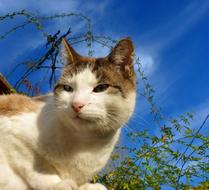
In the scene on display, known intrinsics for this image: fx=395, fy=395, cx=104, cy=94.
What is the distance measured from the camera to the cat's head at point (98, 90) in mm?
2570

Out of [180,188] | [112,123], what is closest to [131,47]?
[112,123]

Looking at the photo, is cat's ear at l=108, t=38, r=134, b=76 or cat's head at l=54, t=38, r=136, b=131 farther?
cat's ear at l=108, t=38, r=134, b=76

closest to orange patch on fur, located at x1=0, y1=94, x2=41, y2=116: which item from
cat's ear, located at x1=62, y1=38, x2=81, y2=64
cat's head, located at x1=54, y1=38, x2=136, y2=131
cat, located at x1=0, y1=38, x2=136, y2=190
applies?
cat, located at x1=0, y1=38, x2=136, y2=190

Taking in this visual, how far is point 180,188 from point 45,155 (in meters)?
1.19

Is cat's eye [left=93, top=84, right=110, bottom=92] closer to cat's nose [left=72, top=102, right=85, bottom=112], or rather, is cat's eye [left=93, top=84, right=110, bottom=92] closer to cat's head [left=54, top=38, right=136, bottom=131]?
cat's head [left=54, top=38, right=136, bottom=131]

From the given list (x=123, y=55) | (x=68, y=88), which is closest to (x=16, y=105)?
(x=68, y=88)

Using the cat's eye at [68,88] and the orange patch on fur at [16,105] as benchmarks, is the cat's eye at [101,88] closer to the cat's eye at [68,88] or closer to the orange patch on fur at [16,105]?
the cat's eye at [68,88]

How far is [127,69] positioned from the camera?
288 cm

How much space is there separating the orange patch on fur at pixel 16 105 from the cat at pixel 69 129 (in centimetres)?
1

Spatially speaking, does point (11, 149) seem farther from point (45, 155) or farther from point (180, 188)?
point (180, 188)

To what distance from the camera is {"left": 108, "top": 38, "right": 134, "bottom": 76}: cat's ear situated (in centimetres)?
282

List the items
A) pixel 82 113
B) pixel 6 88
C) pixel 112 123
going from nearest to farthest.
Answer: pixel 82 113, pixel 112 123, pixel 6 88

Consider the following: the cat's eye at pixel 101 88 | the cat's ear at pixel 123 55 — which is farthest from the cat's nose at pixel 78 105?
the cat's ear at pixel 123 55

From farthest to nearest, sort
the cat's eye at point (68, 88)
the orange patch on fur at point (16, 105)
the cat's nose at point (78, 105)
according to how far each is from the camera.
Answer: the orange patch on fur at point (16, 105) → the cat's eye at point (68, 88) → the cat's nose at point (78, 105)
